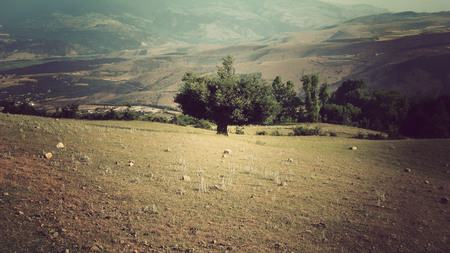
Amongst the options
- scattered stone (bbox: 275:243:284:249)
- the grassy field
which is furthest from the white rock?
scattered stone (bbox: 275:243:284:249)

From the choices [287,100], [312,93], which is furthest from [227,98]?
[287,100]

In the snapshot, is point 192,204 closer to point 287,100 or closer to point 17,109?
point 17,109

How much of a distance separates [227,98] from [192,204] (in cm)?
2225

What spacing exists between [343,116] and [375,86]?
3866 inches

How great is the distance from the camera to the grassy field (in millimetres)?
6246

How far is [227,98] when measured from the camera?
29672 millimetres

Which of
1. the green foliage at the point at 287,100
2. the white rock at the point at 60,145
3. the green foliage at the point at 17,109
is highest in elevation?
the white rock at the point at 60,145

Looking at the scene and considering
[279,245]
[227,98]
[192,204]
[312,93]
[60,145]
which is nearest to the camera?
[279,245]

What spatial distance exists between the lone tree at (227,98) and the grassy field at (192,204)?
15.8 metres

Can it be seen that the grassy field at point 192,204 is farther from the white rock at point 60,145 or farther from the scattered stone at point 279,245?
the white rock at point 60,145

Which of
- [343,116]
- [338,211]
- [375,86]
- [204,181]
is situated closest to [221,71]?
[204,181]

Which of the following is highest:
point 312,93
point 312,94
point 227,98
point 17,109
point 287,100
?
point 227,98

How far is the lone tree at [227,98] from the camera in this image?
29.8 metres

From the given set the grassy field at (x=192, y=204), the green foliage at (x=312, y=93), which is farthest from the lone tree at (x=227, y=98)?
the green foliage at (x=312, y=93)
